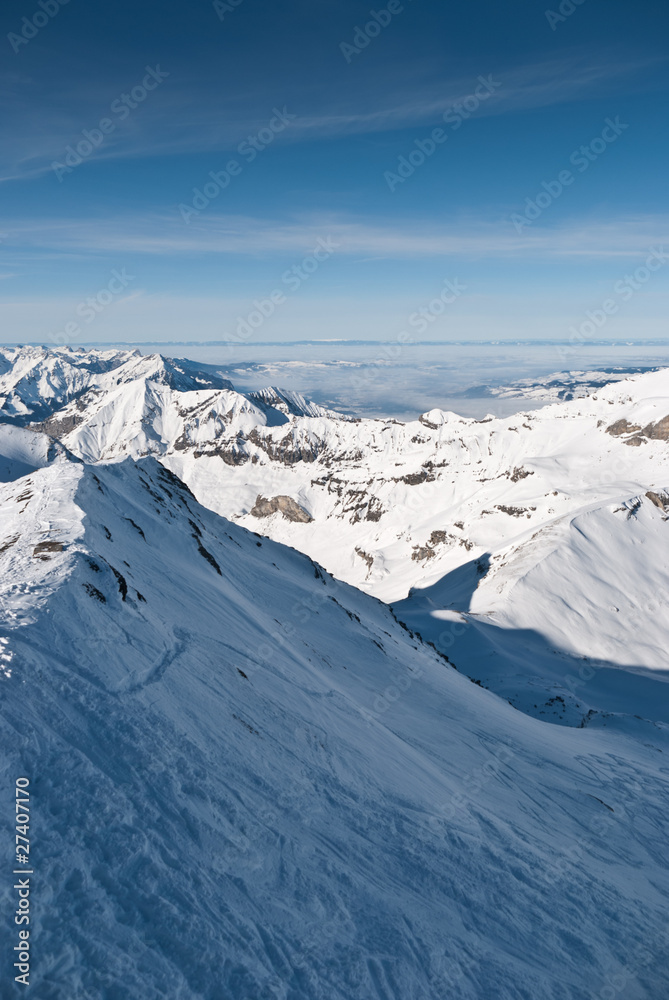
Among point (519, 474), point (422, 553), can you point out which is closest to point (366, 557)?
point (422, 553)

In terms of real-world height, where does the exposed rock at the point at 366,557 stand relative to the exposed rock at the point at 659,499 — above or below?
below

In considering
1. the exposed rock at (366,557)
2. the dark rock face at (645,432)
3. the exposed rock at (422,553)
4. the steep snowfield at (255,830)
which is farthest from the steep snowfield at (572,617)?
the dark rock face at (645,432)

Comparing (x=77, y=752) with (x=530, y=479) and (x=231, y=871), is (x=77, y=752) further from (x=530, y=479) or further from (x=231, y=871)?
(x=530, y=479)

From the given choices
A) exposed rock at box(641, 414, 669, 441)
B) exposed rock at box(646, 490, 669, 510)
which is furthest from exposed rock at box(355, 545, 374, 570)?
exposed rock at box(641, 414, 669, 441)

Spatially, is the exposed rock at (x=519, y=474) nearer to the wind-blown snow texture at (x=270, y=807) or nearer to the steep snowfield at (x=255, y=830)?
the wind-blown snow texture at (x=270, y=807)

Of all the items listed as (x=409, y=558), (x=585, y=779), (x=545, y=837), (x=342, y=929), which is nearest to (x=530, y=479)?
(x=409, y=558)

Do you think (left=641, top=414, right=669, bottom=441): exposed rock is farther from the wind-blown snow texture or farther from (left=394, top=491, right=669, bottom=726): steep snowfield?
the wind-blown snow texture

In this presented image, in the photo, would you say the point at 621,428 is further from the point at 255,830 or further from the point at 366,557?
the point at 255,830

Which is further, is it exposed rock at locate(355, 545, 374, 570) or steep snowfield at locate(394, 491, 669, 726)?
exposed rock at locate(355, 545, 374, 570)

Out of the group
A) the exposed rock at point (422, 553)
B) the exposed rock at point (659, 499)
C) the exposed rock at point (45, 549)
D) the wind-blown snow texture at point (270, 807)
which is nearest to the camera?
the wind-blown snow texture at point (270, 807)
